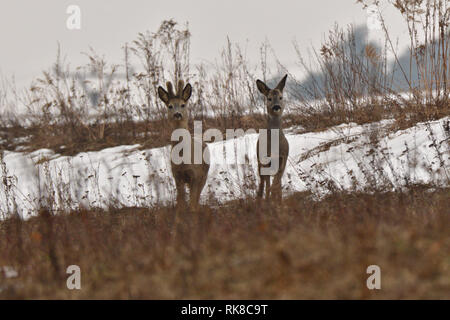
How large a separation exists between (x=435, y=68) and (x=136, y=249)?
768cm

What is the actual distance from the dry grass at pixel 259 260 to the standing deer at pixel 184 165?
1.91m

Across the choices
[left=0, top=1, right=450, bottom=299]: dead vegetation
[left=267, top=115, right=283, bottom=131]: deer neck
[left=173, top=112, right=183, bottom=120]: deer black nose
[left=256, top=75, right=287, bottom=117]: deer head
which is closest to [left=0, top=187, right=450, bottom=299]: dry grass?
[left=0, top=1, right=450, bottom=299]: dead vegetation

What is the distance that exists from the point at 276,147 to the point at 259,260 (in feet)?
11.3

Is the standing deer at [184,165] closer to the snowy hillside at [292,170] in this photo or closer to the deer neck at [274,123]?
the snowy hillside at [292,170]

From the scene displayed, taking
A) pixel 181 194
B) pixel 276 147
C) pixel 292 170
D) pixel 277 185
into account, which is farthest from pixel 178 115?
pixel 292 170

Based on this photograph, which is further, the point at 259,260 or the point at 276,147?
the point at 276,147

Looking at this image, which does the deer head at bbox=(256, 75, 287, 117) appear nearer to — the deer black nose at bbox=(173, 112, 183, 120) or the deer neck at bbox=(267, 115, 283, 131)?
the deer neck at bbox=(267, 115, 283, 131)

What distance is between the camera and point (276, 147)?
6.90 metres

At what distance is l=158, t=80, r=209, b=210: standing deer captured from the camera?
668 centimetres

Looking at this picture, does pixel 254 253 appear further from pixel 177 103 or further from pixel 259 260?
pixel 177 103

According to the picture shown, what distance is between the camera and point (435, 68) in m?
9.74

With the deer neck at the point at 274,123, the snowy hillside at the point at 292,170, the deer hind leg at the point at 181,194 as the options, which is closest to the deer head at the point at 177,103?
the snowy hillside at the point at 292,170
